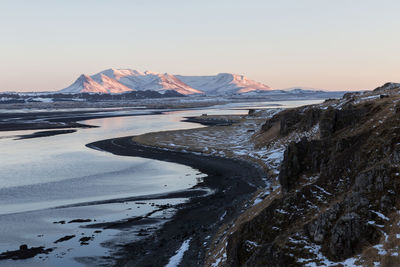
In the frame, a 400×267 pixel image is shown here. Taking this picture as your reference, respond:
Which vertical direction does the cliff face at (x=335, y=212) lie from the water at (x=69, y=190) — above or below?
above

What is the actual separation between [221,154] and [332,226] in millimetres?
56540

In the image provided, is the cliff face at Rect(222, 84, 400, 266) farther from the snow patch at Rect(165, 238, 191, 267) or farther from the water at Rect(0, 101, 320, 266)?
the water at Rect(0, 101, 320, 266)

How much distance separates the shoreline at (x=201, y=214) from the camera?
30188 mm

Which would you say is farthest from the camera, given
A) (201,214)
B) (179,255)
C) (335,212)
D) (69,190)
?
(69,190)

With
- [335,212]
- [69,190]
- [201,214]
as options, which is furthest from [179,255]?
[69,190]

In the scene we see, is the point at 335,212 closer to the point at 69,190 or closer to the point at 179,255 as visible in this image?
the point at 179,255

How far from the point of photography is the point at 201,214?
4066cm

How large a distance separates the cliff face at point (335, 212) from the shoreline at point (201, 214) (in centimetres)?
613

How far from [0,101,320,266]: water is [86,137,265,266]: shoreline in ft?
7.07

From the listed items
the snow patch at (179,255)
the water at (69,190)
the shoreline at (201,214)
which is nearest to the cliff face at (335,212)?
the snow patch at (179,255)

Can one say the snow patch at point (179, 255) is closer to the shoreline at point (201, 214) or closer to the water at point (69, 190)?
the shoreline at point (201, 214)

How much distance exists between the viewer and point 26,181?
58094 mm

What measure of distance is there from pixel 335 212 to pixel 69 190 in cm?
4004

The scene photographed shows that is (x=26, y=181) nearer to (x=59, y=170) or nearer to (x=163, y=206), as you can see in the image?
(x=59, y=170)
